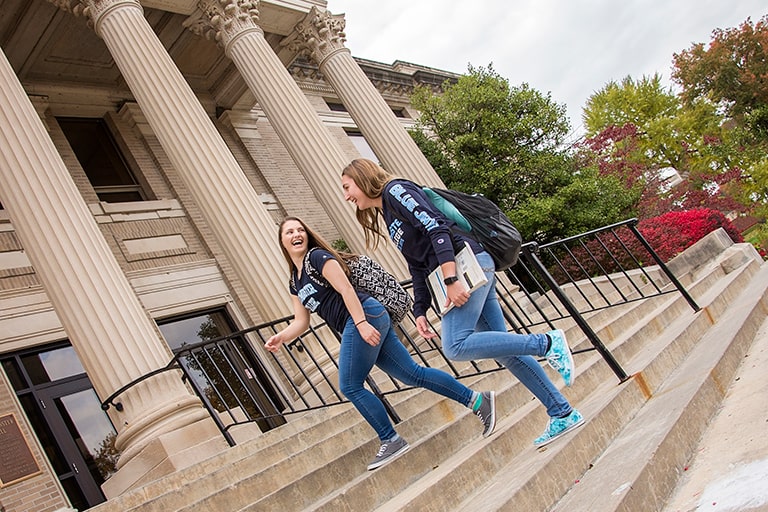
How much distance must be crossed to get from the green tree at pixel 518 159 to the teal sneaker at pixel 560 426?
38.9 ft

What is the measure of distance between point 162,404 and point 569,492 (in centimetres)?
472

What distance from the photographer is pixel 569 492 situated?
290 cm

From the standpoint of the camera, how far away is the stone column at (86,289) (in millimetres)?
6391

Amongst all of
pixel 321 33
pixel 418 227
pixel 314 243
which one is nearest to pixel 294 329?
pixel 314 243

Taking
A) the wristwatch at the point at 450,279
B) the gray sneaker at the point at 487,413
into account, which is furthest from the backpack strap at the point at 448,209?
the gray sneaker at the point at 487,413

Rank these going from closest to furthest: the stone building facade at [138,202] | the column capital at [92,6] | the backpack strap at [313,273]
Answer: the backpack strap at [313,273] → the stone building facade at [138,202] → the column capital at [92,6]

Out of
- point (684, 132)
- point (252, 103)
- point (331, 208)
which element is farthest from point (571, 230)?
point (684, 132)

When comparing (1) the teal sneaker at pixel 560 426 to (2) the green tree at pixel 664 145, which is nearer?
(1) the teal sneaker at pixel 560 426

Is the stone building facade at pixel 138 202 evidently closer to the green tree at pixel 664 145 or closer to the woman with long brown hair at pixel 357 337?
the woman with long brown hair at pixel 357 337

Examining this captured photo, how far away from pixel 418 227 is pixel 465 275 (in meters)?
0.37

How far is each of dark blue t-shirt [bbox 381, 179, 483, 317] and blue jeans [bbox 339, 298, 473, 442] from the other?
0.47 metres

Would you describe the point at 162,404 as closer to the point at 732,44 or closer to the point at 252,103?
the point at 252,103

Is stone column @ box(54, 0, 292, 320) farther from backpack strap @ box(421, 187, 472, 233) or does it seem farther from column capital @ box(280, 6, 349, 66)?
backpack strap @ box(421, 187, 472, 233)

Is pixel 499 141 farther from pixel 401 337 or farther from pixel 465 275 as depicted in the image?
pixel 465 275
